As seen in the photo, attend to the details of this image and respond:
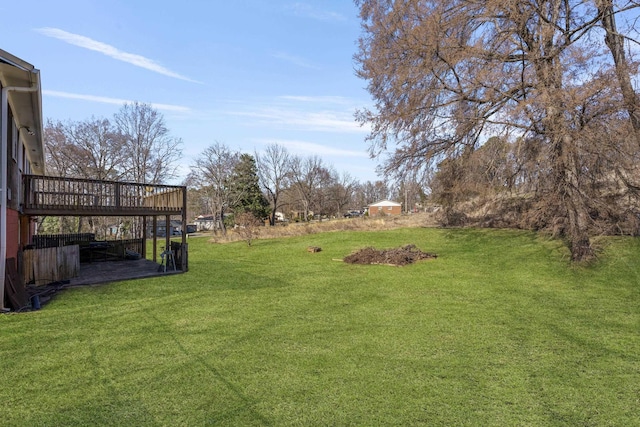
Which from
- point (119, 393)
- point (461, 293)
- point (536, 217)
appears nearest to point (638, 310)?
point (461, 293)

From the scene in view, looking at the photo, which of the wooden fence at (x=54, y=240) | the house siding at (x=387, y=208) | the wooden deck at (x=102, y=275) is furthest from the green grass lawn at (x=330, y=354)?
the house siding at (x=387, y=208)

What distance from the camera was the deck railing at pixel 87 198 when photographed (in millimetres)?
9539

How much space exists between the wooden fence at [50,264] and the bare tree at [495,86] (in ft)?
33.8

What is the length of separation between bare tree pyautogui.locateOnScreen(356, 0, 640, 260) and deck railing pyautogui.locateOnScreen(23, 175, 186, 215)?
7930mm

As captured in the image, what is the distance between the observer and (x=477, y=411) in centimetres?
356

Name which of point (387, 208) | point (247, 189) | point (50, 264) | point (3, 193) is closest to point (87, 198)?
point (50, 264)

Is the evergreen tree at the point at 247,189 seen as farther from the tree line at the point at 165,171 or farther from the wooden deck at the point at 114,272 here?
the wooden deck at the point at 114,272

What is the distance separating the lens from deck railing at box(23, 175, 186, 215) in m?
9.54

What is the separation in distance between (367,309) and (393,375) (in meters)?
3.27

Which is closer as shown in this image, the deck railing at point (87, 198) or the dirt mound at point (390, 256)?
the deck railing at point (87, 198)

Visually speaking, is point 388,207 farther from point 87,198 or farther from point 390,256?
point 87,198

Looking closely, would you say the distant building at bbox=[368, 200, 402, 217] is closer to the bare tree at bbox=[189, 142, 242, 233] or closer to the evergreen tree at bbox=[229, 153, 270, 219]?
the evergreen tree at bbox=[229, 153, 270, 219]

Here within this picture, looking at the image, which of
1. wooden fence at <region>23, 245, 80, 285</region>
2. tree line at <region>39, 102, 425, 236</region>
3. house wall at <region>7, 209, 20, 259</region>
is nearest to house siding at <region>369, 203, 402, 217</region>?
tree line at <region>39, 102, 425, 236</region>

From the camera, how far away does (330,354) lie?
199 inches
